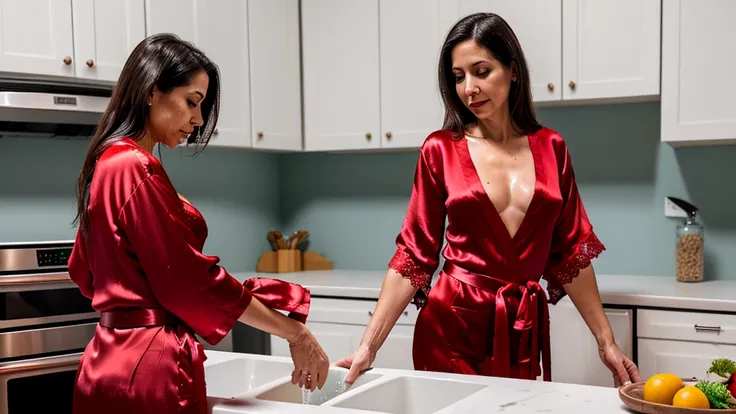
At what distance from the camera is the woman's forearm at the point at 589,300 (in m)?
2.08

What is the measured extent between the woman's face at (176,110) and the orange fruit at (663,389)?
968 mm

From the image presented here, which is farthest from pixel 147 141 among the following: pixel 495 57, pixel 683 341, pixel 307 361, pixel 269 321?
pixel 683 341

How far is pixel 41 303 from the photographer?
8.86 ft

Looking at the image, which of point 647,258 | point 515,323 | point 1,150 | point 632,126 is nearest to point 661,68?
point 632,126

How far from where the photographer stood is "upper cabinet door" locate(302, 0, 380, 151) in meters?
3.70

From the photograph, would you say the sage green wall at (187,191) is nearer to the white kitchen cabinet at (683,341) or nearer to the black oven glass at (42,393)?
the black oven glass at (42,393)

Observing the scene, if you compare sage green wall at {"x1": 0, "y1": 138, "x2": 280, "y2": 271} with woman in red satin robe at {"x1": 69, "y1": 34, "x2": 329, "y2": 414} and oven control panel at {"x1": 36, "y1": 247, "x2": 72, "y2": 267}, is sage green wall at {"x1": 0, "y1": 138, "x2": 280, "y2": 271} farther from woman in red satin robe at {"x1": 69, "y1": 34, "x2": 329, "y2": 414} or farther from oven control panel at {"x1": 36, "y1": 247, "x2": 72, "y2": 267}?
woman in red satin robe at {"x1": 69, "y1": 34, "x2": 329, "y2": 414}

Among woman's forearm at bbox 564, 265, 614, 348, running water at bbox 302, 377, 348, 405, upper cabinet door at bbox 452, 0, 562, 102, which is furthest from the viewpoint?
upper cabinet door at bbox 452, 0, 562, 102

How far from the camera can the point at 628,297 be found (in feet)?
9.30

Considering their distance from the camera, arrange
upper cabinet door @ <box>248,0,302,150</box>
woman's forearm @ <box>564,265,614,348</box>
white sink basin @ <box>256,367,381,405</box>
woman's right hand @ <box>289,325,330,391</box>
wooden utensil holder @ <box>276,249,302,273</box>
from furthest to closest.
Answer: wooden utensil holder @ <box>276,249,302,273</box>
upper cabinet door @ <box>248,0,302,150</box>
woman's forearm @ <box>564,265,614,348</box>
white sink basin @ <box>256,367,381,405</box>
woman's right hand @ <box>289,325,330,391</box>

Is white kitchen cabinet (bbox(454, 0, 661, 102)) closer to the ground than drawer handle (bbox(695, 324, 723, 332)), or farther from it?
farther from it

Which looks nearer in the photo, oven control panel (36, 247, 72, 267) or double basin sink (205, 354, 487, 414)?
double basin sink (205, 354, 487, 414)

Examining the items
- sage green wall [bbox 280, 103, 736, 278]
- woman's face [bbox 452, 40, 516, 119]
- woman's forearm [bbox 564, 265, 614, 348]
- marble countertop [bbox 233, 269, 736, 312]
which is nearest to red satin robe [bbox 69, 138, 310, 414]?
woman's face [bbox 452, 40, 516, 119]

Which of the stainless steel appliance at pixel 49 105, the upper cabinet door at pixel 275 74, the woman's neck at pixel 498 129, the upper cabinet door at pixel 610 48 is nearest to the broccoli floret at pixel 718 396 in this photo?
the woman's neck at pixel 498 129
